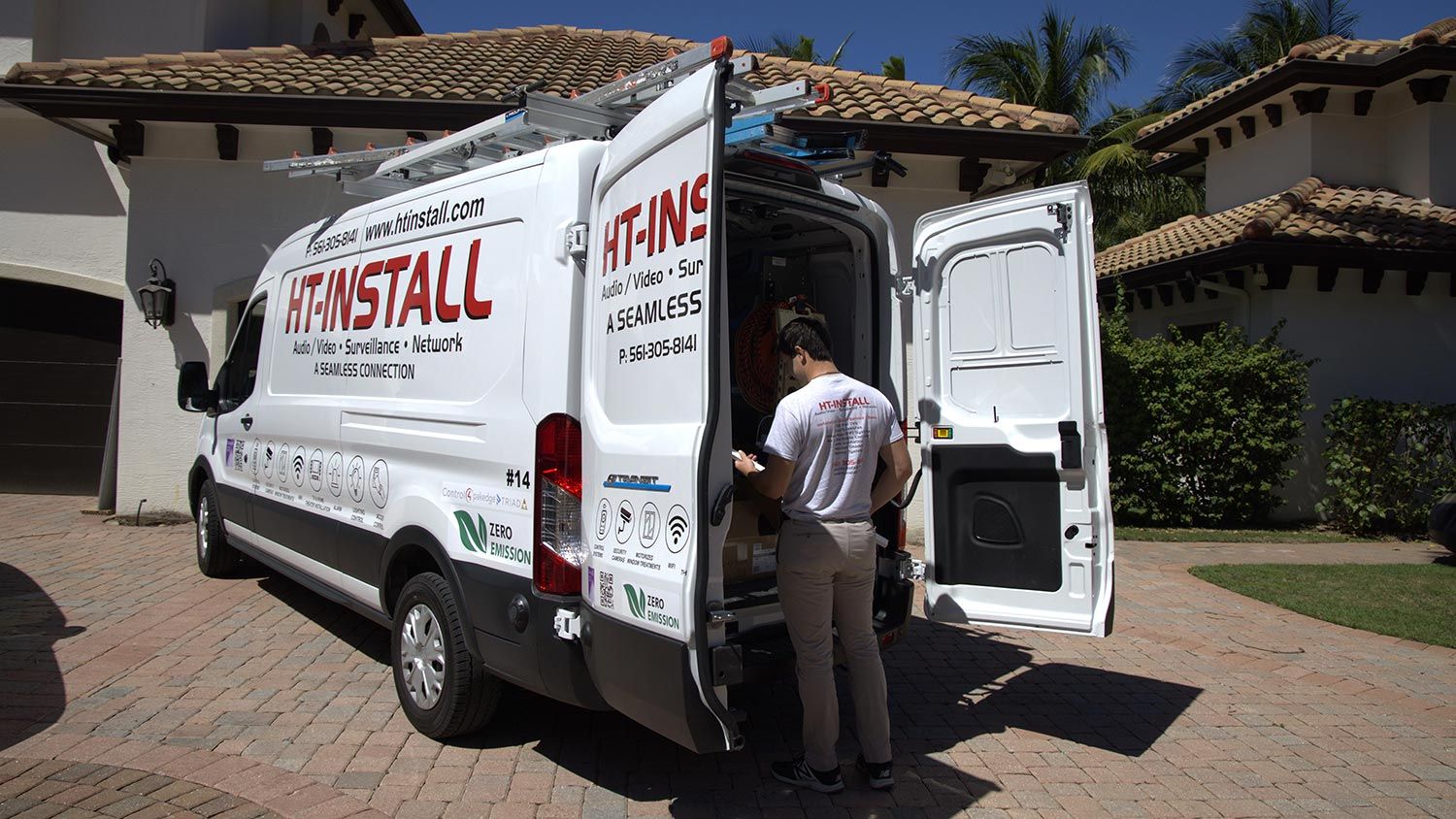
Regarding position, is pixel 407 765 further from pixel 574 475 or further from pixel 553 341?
pixel 553 341

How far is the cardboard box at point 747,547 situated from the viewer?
4.44 meters

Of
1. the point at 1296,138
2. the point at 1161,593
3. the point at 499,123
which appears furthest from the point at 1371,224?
the point at 499,123

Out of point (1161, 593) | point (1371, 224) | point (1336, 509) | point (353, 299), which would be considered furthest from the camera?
point (1371, 224)

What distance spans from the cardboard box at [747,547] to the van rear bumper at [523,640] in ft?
3.33

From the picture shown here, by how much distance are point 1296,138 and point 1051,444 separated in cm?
1253

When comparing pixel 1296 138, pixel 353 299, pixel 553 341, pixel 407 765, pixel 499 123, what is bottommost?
pixel 407 765

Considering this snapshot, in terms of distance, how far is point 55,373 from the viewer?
1092 cm

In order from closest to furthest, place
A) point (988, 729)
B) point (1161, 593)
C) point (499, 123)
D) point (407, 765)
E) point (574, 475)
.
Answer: point (574, 475), point (407, 765), point (499, 123), point (988, 729), point (1161, 593)

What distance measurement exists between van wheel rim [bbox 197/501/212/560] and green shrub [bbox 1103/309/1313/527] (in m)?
8.97

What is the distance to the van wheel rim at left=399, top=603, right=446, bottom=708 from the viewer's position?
4215mm

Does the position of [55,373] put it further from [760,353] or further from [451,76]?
[760,353]

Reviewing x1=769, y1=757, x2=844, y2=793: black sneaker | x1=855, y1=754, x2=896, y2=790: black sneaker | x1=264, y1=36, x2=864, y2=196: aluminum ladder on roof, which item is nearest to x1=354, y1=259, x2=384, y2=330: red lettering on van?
x1=264, y1=36, x2=864, y2=196: aluminum ladder on roof

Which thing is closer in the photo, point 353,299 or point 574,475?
point 574,475

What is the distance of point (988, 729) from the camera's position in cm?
466
